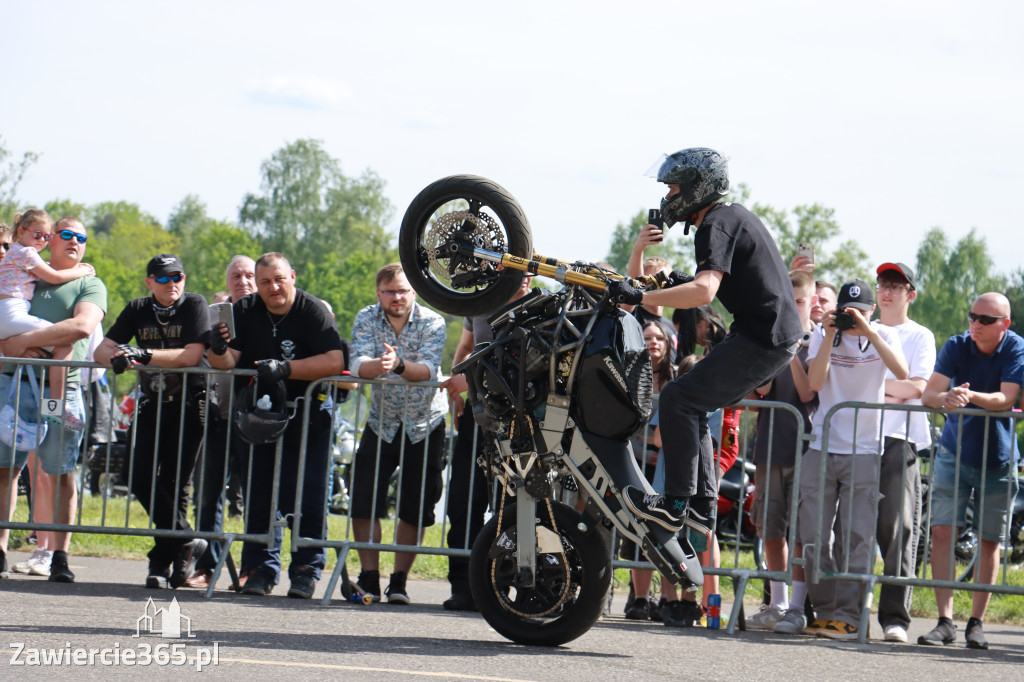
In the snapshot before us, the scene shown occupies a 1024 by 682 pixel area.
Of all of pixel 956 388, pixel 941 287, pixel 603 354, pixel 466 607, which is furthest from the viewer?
pixel 941 287

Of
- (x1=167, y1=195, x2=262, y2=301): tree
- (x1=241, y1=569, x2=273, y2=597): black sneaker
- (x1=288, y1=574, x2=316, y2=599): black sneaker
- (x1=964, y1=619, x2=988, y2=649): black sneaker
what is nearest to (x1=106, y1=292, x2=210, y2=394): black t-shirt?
(x1=241, y1=569, x2=273, y2=597): black sneaker

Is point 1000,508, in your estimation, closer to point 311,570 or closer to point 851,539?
point 851,539

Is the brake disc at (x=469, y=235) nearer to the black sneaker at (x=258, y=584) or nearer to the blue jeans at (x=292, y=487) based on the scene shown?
the blue jeans at (x=292, y=487)

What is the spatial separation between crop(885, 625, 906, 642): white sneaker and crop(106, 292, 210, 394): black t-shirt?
14.8 ft

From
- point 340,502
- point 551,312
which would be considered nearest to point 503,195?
point 551,312

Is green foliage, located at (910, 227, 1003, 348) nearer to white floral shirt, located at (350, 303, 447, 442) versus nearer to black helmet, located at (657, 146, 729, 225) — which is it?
white floral shirt, located at (350, 303, 447, 442)

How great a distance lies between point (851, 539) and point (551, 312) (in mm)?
2772

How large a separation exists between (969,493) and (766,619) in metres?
1.44

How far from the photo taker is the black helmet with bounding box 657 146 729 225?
20.1 ft

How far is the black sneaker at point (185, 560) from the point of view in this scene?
26.5 feet

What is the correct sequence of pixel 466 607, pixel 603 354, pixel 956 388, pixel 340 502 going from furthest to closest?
pixel 340 502
pixel 466 607
pixel 956 388
pixel 603 354

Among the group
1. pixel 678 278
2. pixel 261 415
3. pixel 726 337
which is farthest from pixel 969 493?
pixel 261 415

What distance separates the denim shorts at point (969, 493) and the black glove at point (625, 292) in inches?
111

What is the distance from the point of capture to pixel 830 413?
7.55 meters
